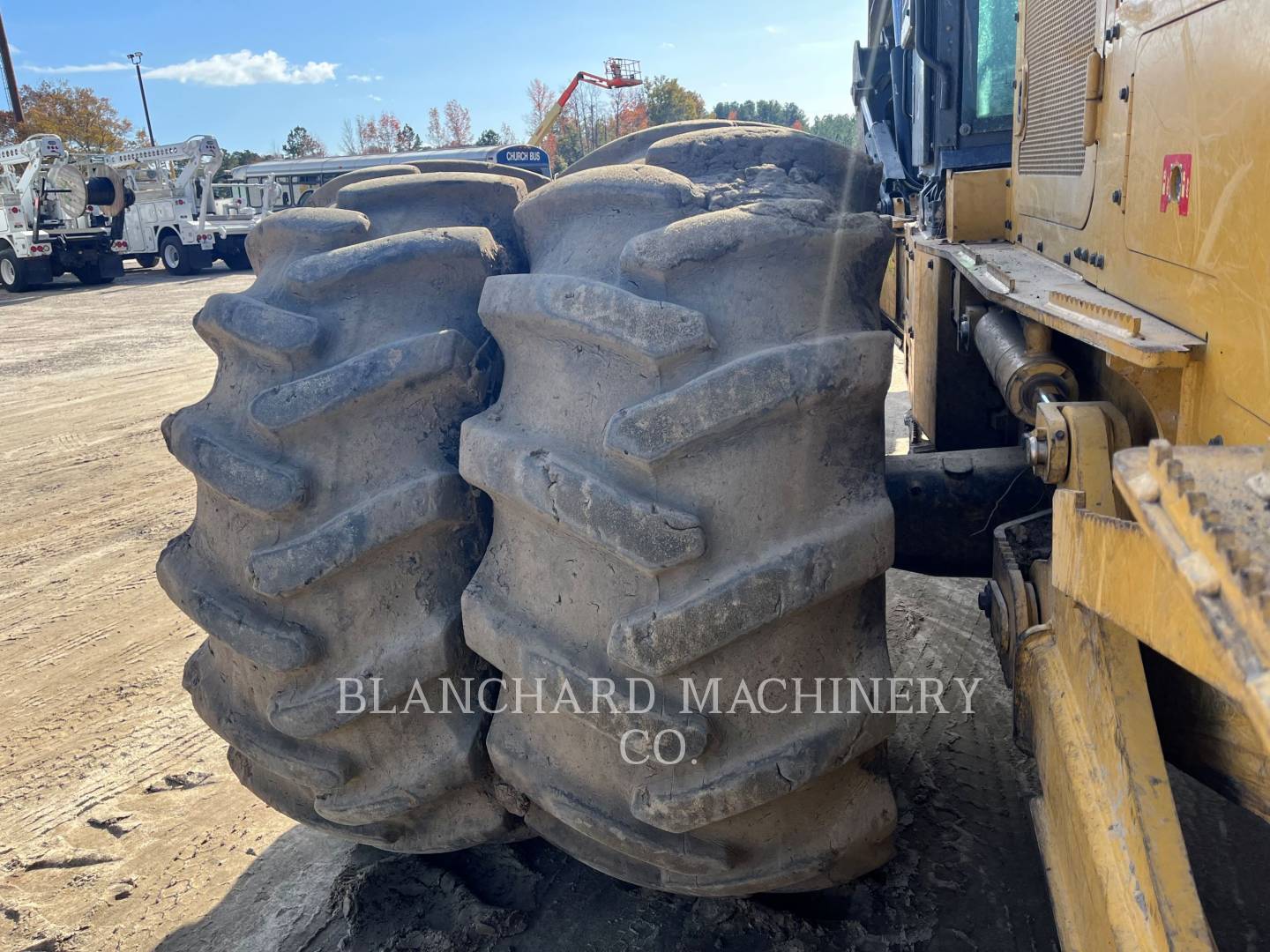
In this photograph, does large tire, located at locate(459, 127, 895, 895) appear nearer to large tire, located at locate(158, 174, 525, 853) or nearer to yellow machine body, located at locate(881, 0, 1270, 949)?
large tire, located at locate(158, 174, 525, 853)

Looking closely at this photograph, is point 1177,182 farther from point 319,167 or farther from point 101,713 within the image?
point 319,167

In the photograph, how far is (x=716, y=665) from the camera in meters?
1.39

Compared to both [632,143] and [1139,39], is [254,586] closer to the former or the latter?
[632,143]

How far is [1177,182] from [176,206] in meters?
20.0

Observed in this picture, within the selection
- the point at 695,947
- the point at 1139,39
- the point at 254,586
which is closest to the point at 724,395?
the point at 254,586

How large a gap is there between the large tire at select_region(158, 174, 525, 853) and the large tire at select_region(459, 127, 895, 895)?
122mm

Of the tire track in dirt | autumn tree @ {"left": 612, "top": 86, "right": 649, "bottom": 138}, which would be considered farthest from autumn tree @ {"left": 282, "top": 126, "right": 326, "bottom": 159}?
the tire track in dirt

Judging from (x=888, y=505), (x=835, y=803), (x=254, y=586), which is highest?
(x=888, y=505)

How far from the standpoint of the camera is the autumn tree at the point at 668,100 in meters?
47.9

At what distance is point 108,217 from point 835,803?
2011 cm

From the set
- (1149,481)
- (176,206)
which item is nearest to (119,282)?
(176,206)

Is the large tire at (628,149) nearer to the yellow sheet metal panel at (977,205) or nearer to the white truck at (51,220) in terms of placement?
the yellow sheet metal panel at (977,205)

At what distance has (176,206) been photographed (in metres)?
18.5

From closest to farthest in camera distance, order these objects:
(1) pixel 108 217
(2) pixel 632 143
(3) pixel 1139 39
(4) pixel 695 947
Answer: (3) pixel 1139 39, (4) pixel 695 947, (2) pixel 632 143, (1) pixel 108 217
